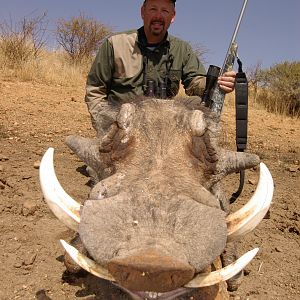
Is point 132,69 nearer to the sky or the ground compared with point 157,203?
nearer to the sky

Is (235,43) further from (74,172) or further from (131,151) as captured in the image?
(131,151)

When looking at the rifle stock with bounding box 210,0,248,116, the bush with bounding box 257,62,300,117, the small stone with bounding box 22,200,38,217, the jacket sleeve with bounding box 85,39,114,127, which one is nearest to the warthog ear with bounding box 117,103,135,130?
the rifle stock with bounding box 210,0,248,116

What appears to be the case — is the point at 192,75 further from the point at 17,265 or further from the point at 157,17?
the point at 17,265

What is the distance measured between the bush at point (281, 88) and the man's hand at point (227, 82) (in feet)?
28.4

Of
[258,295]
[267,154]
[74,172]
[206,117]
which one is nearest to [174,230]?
[206,117]

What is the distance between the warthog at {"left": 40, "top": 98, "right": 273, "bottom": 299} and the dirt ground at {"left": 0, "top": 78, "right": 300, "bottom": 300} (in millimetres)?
775

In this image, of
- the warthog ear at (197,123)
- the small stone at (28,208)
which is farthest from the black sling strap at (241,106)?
the small stone at (28,208)

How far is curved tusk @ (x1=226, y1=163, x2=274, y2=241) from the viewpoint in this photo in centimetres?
Result: 221

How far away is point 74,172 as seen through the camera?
5348mm

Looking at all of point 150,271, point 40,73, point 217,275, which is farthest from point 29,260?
point 40,73

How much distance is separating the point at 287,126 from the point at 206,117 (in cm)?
820

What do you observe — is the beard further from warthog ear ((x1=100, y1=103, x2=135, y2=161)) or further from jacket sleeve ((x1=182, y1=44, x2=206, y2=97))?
warthog ear ((x1=100, y1=103, x2=135, y2=161))

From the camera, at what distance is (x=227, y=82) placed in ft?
13.9

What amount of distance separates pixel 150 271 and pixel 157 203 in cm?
42
